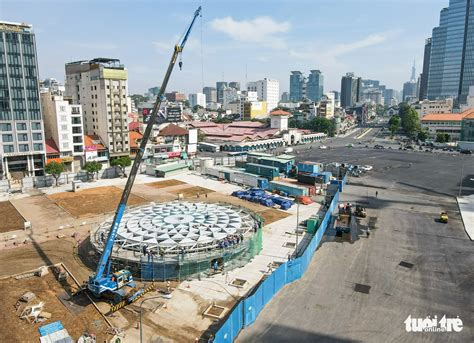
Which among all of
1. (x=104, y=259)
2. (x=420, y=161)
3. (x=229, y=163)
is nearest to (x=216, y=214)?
(x=104, y=259)

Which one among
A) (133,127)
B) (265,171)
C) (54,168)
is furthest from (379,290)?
(133,127)

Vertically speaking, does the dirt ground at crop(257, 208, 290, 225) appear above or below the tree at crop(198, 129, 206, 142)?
below

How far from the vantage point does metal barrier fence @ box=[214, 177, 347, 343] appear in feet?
80.6

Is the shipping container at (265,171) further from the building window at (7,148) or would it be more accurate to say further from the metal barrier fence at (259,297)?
the building window at (7,148)

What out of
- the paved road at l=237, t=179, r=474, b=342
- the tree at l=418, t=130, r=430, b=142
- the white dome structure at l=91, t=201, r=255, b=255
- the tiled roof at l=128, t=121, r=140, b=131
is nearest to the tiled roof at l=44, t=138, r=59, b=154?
the tiled roof at l=128, t=121, r=140, b=131

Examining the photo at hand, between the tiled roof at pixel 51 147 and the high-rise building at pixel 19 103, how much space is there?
3.05m

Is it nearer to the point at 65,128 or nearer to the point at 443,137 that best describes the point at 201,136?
the point at 65,128

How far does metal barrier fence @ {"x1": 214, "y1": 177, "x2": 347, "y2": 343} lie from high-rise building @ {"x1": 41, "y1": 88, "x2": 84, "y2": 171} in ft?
242

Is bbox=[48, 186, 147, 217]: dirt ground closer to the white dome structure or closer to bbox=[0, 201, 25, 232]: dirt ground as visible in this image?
bbox=[0, 201, 25, 232]: dirt ground

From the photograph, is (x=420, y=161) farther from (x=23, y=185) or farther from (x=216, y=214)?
(x=23, y=185)

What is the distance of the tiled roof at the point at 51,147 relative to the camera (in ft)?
285

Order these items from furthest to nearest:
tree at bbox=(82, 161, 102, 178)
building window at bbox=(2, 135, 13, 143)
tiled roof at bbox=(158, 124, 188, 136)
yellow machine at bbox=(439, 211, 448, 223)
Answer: tiled roof at bbox=(158, 124, 188, 136)
tree at bbox=(82, 161, 102, 178)
building window at bbox=(2, 135, 13, 143)
yellow machine at bbox=(439, 211, 448, 223)

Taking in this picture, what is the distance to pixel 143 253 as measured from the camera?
36062 mm

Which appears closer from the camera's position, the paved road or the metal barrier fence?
the metal barrier fence
